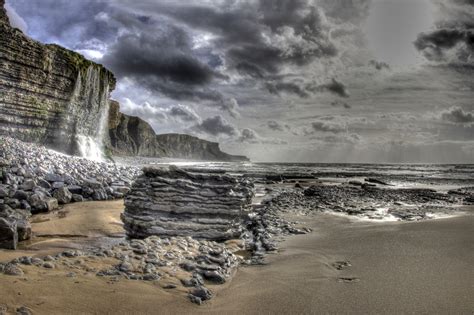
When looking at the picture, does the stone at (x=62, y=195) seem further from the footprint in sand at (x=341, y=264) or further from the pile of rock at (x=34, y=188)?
the footprint in sand at (x=341, y=264)

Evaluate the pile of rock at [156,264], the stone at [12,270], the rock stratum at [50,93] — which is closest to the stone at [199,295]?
the pile of rock at [156,264]

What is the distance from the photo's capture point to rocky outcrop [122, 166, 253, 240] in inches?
355

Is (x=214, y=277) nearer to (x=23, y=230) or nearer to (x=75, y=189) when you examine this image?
(x=23, y=230)

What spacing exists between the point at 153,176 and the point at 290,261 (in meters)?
4.62

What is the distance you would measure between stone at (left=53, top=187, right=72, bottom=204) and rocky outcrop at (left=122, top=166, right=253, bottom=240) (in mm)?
6693

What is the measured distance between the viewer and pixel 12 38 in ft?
99.0

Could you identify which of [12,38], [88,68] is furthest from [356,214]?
[88,68]

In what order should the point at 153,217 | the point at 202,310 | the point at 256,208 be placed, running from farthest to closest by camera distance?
1. the point at 256,208
2. the point at 153,217
3. the point at 202,310

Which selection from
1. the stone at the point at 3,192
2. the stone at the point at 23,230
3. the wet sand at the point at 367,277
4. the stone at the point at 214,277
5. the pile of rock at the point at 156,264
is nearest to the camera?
the wet sand at the point at 367,277

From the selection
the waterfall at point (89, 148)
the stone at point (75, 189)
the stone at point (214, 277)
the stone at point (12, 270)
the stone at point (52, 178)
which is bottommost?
the stone at point (214, 277)

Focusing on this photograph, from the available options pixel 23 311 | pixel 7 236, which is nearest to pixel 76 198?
pixel 7 236

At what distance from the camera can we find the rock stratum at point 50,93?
101ft

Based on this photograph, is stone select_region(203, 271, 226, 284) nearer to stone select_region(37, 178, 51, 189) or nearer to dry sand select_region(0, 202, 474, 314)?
dry sand select_region(0, 202, 474, 314)

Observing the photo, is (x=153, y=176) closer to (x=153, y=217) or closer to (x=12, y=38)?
(x=153, y=217)
